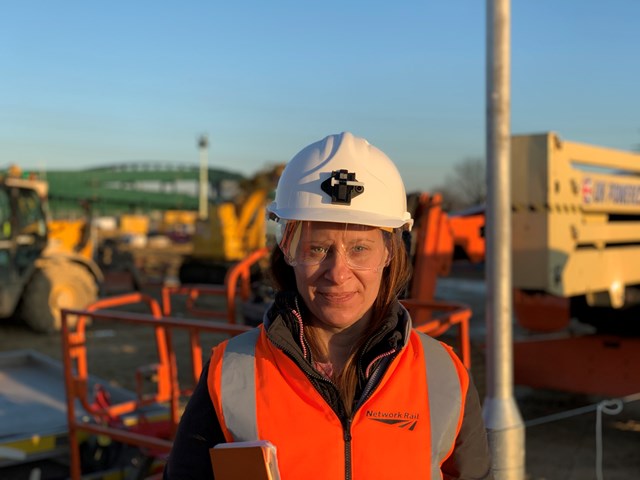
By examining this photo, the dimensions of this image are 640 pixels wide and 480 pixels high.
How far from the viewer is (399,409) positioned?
5.63 feet

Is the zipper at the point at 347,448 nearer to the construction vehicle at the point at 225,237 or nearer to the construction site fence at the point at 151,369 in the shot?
the construction site fence at the point at 151,369

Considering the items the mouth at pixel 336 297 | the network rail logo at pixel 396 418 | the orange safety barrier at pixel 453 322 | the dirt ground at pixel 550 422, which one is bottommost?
the dirt ground at pixel 550 422

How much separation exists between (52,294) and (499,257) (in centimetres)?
1059

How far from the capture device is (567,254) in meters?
5.32

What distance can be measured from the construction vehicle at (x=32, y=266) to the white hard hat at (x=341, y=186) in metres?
11.3

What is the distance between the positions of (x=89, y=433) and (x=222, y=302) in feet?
43.7

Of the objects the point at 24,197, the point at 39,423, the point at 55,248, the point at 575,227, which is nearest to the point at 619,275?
the point at 575,227

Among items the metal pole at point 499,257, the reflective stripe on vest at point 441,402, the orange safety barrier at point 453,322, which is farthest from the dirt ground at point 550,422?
the reflective stripe on vest at point 441,402

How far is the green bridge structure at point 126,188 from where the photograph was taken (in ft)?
226

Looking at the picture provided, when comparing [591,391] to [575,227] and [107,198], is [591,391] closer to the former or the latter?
[575,227]

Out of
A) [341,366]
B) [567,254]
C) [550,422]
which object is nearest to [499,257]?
[567,254]

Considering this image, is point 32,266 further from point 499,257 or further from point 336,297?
point 336,297

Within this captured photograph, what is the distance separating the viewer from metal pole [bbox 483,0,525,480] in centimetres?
375

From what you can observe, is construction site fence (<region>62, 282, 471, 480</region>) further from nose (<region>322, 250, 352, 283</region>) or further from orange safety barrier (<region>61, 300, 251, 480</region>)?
nose (<region>322, 250, 352, 283</region>)
